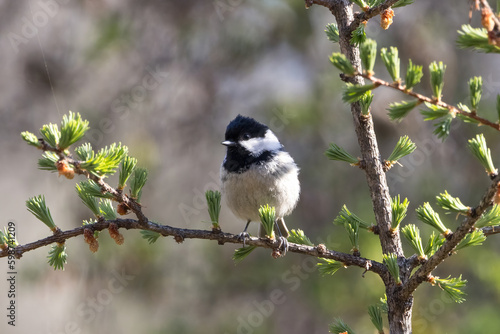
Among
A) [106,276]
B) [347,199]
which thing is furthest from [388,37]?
[106,276]

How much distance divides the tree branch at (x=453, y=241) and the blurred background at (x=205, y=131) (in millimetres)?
2322

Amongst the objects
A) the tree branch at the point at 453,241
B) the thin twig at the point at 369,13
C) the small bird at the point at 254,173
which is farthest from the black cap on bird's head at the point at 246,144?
the tree branch at the point at 453,241

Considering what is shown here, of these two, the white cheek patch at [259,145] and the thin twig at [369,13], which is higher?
the white cheek patch at [259,145]

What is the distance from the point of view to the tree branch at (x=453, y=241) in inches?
48.9

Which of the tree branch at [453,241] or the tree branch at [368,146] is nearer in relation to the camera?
the tree branch at [453,241]

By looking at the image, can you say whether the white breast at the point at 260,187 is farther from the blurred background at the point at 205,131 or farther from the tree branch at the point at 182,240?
the tree branch at the point at 182,240

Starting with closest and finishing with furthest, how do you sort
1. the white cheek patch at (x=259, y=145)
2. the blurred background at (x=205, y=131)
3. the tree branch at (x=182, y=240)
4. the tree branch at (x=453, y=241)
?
1. the tree branch at (x=453, y=241)
2. the tree branch at (x=182, y=240)
3. the white cheek patch at (x=259, y=145)
4. the blurred background at (x=205, y=131)

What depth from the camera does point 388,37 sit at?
182 inches

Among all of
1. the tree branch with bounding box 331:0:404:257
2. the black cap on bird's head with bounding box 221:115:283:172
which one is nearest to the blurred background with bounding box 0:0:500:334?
the black cap on bird's head with bounding box 221:115:283:172

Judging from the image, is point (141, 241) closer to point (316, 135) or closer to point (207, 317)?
point (207, 317)

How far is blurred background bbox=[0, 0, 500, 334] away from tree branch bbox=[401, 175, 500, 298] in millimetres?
2322

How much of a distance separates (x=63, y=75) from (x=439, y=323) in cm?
353

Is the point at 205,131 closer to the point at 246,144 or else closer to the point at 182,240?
the point at 246,144

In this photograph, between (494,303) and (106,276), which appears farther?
(106,276)
